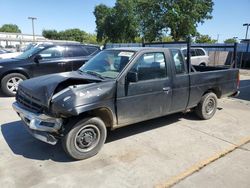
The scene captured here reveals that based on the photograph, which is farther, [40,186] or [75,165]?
[75,165]

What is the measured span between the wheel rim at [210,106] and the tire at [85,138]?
3047mm

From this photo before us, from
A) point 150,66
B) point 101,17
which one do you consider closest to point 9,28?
point 101,17

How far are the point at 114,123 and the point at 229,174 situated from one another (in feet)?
6.42

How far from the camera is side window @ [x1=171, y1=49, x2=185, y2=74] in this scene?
515cm

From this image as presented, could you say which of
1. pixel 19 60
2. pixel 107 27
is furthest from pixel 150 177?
pixel 107 27

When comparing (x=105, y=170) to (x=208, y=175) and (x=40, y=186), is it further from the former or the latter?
(x=208, y=175)

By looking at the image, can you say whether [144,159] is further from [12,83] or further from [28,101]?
[12,83]

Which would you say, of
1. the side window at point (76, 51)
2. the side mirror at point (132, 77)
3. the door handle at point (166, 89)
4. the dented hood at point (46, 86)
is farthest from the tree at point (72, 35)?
the side mirror at point (132, 77)

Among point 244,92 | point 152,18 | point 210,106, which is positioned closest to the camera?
point 210,106

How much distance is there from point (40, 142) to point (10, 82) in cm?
451

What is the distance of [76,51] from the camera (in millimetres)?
9492

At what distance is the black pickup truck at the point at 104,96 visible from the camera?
3744mm

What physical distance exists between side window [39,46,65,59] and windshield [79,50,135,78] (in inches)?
174

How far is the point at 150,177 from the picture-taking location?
3498mm
